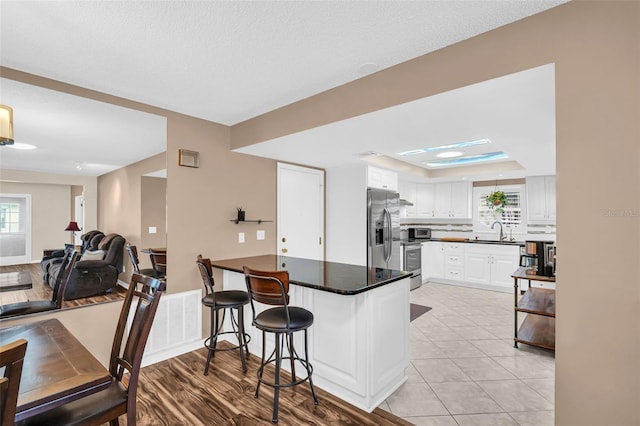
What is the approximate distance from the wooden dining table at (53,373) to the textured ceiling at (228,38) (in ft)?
5.63

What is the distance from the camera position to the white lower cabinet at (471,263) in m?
5.52

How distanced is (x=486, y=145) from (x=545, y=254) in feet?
5.20

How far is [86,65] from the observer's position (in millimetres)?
2215

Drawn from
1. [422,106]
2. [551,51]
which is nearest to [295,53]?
[422,106]

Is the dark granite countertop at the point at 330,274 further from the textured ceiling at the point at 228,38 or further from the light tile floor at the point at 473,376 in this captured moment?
the textured ceiling at the point at 228,38

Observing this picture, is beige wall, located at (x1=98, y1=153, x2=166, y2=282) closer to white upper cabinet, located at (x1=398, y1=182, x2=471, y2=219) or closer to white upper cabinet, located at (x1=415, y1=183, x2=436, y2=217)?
white upper cabinet, located at (x1=398, y1=182, x2=471, y2=219)

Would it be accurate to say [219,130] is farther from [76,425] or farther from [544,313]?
[544,313]

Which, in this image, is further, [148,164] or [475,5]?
[148,164]

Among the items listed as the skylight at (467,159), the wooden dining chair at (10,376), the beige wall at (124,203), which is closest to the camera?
the wooden dining chair at (10,376)

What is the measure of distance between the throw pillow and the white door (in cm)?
202

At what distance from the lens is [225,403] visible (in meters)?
2.27

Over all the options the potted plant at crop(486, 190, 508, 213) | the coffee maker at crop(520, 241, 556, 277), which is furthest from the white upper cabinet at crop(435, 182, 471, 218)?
the coffee maker at crop(520, 241, 556, 277)

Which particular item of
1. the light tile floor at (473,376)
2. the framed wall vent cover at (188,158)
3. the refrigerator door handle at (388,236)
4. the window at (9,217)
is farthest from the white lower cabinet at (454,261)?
the window at (9,217)

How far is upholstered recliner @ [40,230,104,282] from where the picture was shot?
2318 millimetres
